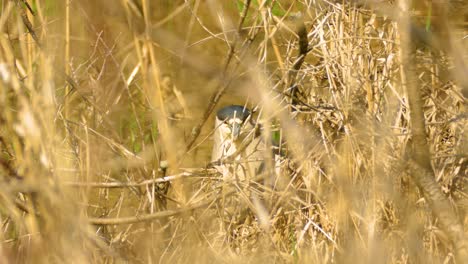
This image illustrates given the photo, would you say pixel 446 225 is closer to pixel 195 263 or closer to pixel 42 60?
pixel 195 263

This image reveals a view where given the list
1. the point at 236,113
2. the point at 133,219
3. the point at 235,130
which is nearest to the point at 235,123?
the point at 235,130

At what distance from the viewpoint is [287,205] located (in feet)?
9.02

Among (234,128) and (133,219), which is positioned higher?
(234,128)

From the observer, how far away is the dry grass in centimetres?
220

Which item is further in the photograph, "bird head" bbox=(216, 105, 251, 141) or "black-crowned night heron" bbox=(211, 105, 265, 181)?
"bird head" bbox=(216, 105, 251, 141)

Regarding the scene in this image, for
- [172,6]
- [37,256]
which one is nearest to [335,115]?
[172,6]

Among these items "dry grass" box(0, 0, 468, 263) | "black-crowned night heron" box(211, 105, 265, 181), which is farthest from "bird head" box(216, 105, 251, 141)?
"dry grass" box(0, 0, 468, 263)

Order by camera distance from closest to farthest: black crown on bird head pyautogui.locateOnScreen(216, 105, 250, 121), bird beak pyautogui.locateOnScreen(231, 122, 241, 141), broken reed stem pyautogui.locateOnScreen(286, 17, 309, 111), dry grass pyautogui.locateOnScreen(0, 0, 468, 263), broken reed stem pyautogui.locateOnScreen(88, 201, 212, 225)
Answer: dry grass pyautogui.locateOnScreen(0, 0, 468, 263)
broken reed stem pyautogui.locateOnScreen(88, 201, 212, 225)
broken reed stem pyautogui.locateOnScreen(286, 17, 309, 111)
bird beak pyautogui.locateOnScreen(231, 122, 241, 141)
black crown on bird head pyautogui.locateOnScreen(216, 105, 250, 121)

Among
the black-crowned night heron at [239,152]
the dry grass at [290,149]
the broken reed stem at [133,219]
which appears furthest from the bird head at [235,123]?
the broken reed stem at [133,219]

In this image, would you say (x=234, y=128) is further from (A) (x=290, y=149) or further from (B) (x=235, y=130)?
(A) (x=290, y=149)

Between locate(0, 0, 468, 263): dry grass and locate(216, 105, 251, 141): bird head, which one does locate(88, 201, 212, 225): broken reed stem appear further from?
locate(216, 105, 251, 141): bird head

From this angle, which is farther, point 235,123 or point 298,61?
point 235,123

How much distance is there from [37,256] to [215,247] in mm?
917

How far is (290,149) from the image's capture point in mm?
2746
